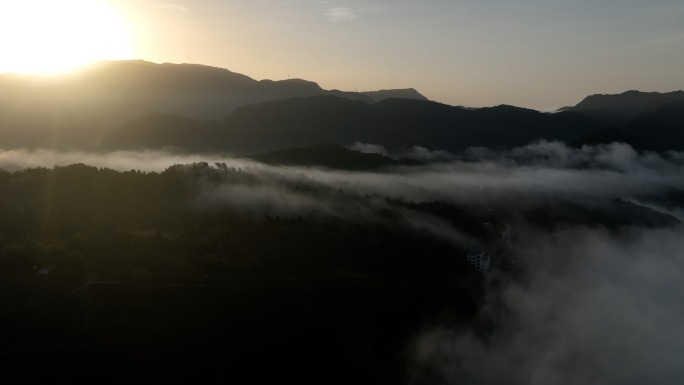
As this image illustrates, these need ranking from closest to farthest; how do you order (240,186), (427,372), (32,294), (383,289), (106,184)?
(32,294) < (427,372) < (383,289) < (106,184) < (240,186)

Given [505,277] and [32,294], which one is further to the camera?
[505,277]

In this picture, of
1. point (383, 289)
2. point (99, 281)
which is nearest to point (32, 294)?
point (99, 281)

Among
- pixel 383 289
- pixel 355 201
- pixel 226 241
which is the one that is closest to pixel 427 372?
pixel 383 289

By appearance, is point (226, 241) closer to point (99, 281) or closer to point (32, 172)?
point (99, 281)

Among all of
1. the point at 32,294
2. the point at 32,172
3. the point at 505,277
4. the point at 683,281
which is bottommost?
the point at 683,281

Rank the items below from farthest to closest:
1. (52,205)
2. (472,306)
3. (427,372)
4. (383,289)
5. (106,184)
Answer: (106,184), (52,205), (472,306), (383,289), (427,372)

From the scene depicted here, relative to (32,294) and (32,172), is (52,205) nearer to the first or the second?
(32,172)

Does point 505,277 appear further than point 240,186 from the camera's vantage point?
No

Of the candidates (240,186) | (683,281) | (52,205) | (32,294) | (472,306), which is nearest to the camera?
(32,294)

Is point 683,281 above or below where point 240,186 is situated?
below
